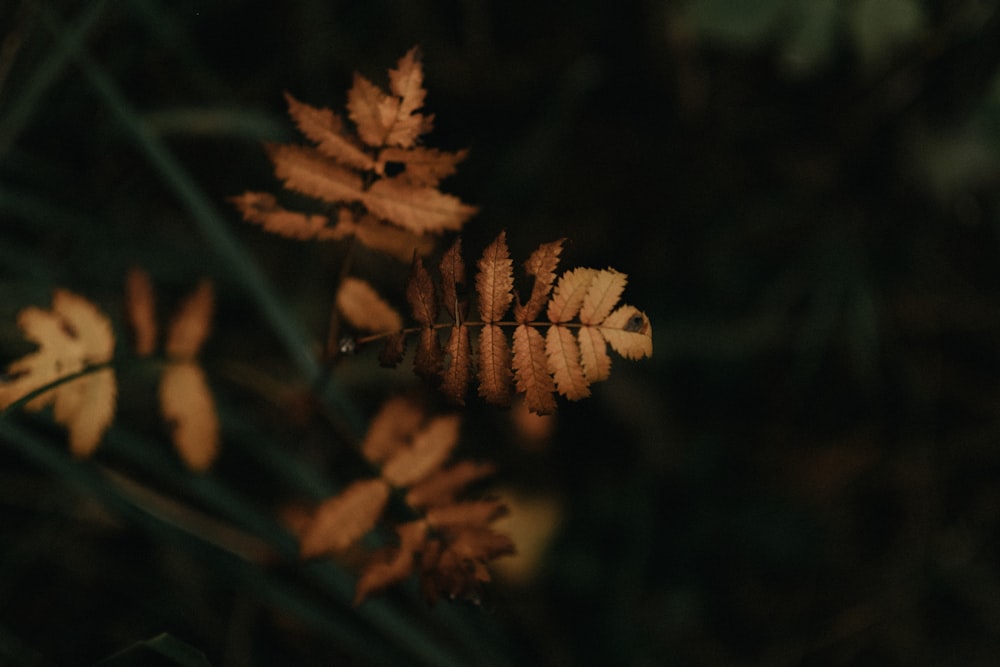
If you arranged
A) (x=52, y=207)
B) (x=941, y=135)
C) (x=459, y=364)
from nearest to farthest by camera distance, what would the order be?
(x=459, y=364) < (x=52, y=207) < (x=941, y=135)

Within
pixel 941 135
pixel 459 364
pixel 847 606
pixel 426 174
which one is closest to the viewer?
pixel 459 364

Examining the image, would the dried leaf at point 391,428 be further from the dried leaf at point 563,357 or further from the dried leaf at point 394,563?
the dried leaf at point 563,357

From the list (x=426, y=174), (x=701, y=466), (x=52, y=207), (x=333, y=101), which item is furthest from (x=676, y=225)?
(x=52, y=207)

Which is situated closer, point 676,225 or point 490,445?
point 490,445

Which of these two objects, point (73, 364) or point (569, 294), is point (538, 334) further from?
point (73, 364)

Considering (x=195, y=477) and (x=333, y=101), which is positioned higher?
(x=333, y=101)

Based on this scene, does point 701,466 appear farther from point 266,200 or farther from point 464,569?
point 266,200

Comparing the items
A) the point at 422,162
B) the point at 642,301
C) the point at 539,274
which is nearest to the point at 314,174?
the point at 422,162

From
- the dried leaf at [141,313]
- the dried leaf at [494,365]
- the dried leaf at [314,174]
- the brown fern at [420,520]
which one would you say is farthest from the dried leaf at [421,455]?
the dried leaf at [141,313]
